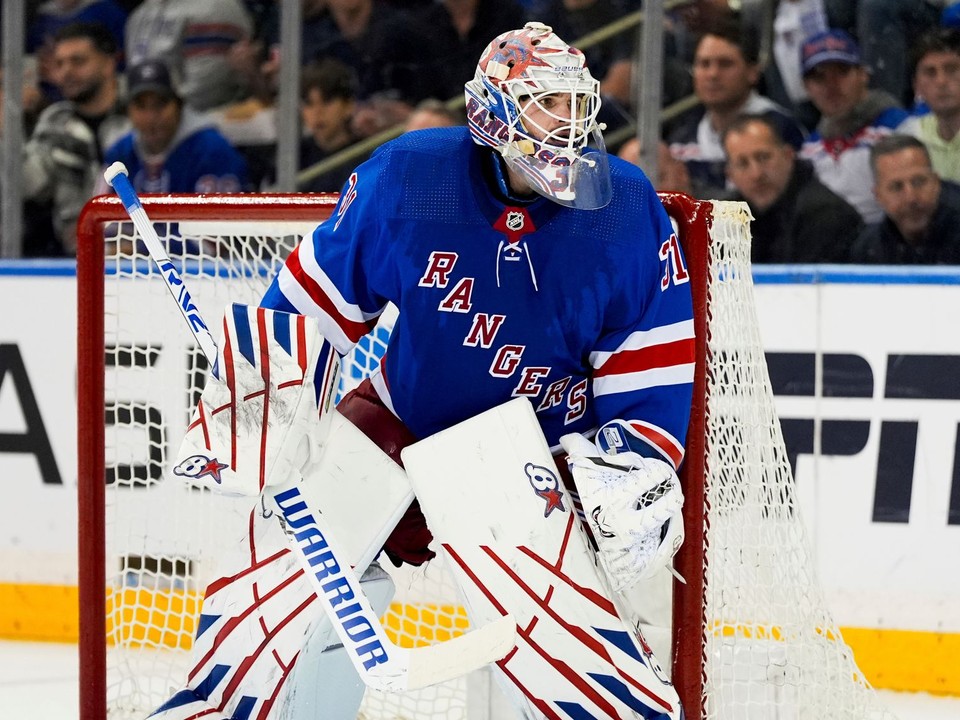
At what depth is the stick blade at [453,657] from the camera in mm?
1558

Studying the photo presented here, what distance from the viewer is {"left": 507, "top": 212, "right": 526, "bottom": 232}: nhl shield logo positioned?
1.69 meters

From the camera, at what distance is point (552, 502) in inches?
65.1

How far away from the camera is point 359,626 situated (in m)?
1.59

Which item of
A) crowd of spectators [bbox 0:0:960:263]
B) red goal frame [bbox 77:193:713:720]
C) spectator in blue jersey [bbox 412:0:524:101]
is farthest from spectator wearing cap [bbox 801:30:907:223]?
red goal frame [bbox 77:193:713:720]

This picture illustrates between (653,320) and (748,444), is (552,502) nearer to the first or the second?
(653,320)

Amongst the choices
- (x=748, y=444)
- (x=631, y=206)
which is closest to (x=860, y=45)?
(x=748, y=444)

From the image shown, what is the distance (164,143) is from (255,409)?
7.08 ft

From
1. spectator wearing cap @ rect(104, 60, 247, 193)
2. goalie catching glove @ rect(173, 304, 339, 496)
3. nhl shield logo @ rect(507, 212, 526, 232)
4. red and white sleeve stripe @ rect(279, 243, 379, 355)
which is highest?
spectator wearing cap @ rect(104, 60, 247, 193)

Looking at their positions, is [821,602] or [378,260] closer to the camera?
[378,260]

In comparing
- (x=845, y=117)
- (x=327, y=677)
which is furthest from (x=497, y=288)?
(x=845, y=117)

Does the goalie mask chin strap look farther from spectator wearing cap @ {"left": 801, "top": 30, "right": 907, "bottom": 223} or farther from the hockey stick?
spectator wearing cap @ {"left": 801, "top": 30, "right": 907, "bottom": 223}

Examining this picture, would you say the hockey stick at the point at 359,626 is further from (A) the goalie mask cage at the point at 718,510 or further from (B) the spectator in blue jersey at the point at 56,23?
(B) the spectator in blue jersey at the point at 56,23

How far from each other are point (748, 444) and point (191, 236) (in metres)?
1.02

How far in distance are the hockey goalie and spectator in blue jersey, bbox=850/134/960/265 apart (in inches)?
57.6
